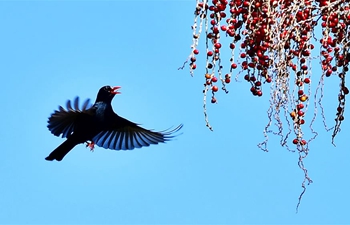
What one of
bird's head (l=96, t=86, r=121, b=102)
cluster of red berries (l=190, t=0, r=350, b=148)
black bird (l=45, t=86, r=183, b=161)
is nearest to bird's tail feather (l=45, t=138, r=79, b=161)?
black bird (l=45, t=86, r=183, b=161)

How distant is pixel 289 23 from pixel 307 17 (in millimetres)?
123

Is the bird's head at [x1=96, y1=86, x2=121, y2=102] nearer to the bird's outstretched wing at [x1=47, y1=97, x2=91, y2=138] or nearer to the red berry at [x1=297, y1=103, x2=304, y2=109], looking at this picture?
the bird's outstretched wing at [x1=47, y1=97, x2=91, y2=138]

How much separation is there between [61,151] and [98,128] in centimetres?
42

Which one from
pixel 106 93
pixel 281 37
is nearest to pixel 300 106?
pixel 281 37

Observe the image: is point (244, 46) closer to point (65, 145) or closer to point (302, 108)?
point (302, 108)

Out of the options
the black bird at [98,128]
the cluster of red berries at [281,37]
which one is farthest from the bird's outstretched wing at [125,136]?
the cluster of red berries at [281,37]

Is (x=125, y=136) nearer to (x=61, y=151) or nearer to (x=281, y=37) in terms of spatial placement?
(x=61, y=151)

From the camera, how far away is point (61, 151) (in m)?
6.44

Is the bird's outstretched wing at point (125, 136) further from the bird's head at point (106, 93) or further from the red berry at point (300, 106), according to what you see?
the red berry at point (300, 106)

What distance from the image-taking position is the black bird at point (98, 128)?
639cm

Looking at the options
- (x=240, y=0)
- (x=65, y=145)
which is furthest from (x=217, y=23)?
(x=65, y=145)

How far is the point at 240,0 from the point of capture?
319 centimetres

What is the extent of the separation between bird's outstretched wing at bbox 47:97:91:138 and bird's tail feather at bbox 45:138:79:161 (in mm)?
106

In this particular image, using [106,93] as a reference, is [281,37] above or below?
below
